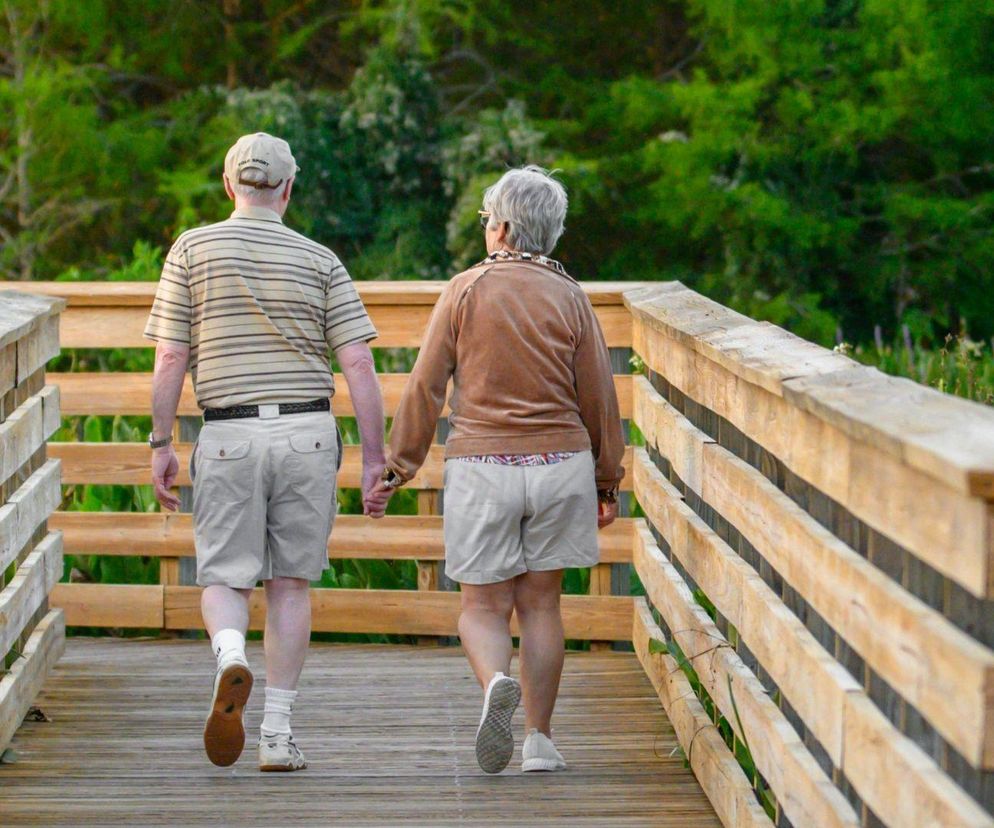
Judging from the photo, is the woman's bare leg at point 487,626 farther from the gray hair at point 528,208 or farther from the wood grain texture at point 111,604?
the wood grain texture at point 111,604

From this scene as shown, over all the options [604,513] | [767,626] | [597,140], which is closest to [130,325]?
[604,513]

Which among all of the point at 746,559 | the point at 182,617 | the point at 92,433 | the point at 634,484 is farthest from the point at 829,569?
the point at 92,433

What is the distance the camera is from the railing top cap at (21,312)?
4462mm

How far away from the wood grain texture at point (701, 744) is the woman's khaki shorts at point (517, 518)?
50 cm

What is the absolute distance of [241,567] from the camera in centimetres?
439

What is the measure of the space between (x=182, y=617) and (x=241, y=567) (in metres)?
1.89

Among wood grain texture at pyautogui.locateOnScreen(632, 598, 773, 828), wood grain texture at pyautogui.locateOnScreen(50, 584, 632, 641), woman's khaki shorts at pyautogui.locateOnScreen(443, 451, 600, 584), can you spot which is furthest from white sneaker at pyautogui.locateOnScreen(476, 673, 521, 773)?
wood grain texture at pyautogui.locateOnScreen(50, 584, 632, 641)

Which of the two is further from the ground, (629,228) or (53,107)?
(53,107)

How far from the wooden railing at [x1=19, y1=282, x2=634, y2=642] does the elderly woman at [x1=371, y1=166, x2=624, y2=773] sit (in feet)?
5.13

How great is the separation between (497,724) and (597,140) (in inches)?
668

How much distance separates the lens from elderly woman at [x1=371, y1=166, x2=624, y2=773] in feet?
14.0

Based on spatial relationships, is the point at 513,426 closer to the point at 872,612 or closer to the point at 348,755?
the point at 348,755

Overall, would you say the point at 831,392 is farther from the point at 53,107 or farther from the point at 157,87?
the point at 157,87

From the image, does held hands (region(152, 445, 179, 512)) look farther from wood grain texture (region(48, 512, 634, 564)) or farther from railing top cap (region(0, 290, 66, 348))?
wood grain texture (region(48, 512, 634, 564))
